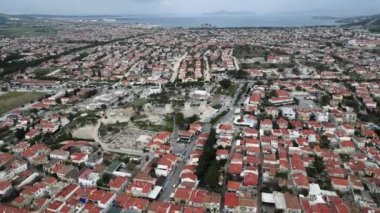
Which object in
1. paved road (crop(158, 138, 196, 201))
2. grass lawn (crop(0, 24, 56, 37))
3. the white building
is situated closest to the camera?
paved road (crop(158, 138, 196, 201))

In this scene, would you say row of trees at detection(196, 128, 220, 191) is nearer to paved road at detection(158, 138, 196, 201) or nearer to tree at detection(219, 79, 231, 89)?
paved road at detection(158, 138, 196, 201)

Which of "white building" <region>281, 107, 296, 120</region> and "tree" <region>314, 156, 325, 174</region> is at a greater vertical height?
"white building" <region>281, 107, 296, 120</region>

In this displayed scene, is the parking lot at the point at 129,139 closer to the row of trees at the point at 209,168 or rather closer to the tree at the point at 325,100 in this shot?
the row of trees at the point at 209,168

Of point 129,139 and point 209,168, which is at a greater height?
point 209,168

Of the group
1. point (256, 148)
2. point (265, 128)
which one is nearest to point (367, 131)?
point (265, 128)

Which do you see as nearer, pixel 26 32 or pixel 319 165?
pixel 319 165

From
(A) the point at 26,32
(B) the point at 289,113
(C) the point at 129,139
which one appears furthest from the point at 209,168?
(A) the point at 26,32

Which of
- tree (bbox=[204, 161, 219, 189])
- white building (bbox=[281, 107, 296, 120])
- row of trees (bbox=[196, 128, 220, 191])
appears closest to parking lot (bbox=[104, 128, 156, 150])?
row of trees (bbox=[196, 128, 220, 191])

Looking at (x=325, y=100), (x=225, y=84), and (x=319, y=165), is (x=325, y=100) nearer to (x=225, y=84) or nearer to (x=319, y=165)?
(x=225, y=84)
